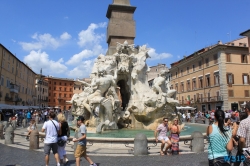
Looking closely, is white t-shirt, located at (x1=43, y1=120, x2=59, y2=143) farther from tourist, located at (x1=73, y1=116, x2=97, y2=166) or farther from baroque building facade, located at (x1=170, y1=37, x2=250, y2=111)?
baroque building facade, located at (x1=170, y1=37, x2=250, y2=111)

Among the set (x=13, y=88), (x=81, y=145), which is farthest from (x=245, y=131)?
(x=13, y=88)

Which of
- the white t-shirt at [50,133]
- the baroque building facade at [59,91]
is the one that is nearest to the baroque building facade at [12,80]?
the baroque building facade at [59,91]

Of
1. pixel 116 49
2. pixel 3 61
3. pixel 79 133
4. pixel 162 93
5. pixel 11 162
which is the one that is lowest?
pixel 11 162

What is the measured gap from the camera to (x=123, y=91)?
1511cm

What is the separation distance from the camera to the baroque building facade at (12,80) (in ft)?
121

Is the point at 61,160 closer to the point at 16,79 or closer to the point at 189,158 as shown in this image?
the point at 189,158

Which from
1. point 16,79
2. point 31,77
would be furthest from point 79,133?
point 31,77

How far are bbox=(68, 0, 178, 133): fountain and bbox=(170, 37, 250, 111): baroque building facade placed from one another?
906 inches

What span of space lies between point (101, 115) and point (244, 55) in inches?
1221

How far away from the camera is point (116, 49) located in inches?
561

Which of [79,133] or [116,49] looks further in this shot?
[116,49]

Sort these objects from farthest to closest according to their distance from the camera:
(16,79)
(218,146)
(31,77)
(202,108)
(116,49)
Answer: (31,77) → (16,79) → (202,108) → (116,49) → (218,146)

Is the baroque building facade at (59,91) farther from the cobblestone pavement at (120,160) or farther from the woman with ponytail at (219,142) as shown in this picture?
the woman with ponytail at (219,142)

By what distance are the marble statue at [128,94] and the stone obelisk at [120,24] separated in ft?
4.18
